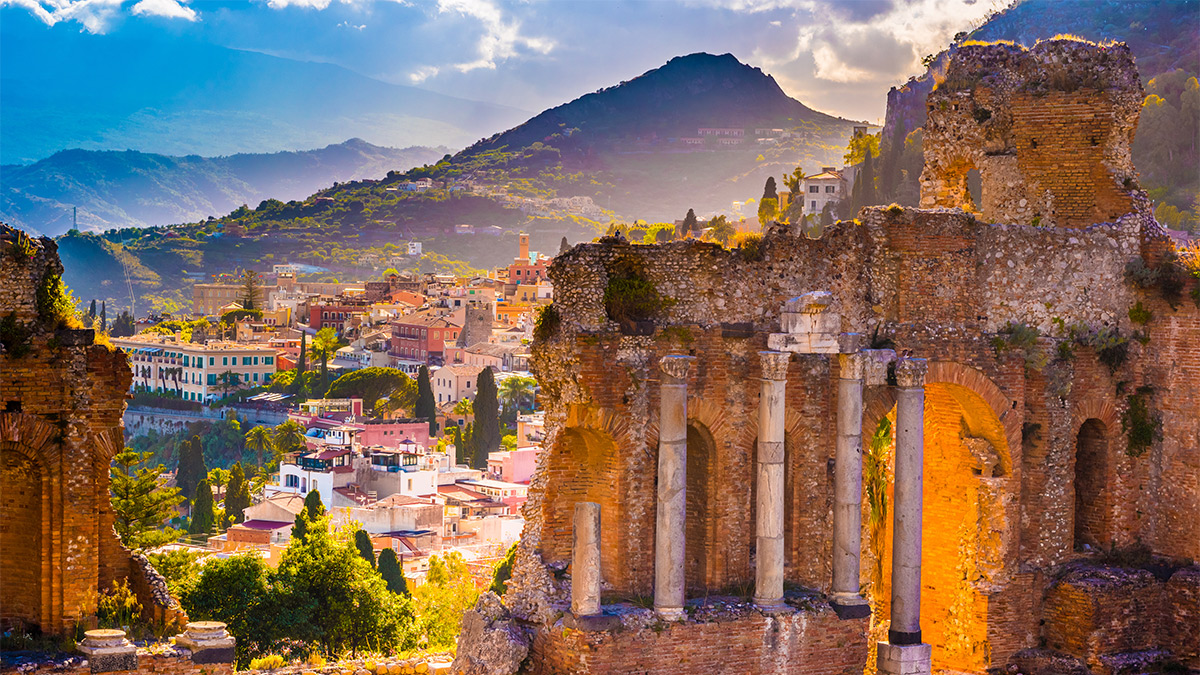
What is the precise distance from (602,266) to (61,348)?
703cm

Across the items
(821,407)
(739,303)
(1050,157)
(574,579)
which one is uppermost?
(1050,157)

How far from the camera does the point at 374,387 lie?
409ft

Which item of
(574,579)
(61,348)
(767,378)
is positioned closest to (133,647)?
(61,348)

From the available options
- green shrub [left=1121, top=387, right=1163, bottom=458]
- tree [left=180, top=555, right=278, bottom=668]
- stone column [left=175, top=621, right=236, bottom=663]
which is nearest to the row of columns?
stone column [left=175, top=621, right=236, bottom=663]

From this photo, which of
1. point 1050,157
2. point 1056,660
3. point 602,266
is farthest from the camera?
point 1050,157

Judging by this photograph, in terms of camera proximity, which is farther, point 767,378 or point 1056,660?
point 1056,660

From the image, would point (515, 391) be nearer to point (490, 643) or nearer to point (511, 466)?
point (511, 466)

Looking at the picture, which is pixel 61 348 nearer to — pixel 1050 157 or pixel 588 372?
pixel 588 372

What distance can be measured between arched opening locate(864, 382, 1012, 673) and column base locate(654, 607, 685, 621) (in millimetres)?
5280

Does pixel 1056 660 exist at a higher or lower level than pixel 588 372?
lower

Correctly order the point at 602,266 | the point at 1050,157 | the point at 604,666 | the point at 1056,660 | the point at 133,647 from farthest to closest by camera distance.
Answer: the point at 1050,157 < the point at 1056,660 < the point at 602,266 < the point at 604,666 < the point at 133,647

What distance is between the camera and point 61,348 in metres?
17.9

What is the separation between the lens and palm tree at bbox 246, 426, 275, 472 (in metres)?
118

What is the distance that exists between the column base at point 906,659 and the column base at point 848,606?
2.55ft
